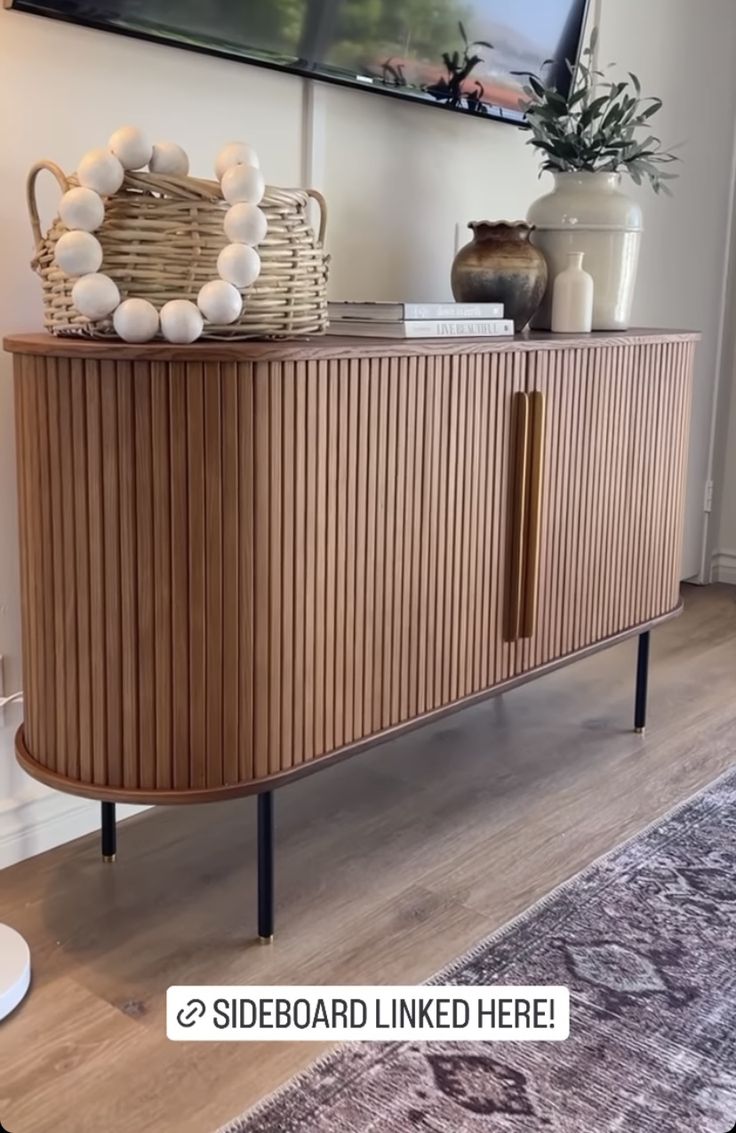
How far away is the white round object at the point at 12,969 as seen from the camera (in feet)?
4.66

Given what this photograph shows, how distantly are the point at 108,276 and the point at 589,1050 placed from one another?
1.12m

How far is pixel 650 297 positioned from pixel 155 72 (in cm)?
180

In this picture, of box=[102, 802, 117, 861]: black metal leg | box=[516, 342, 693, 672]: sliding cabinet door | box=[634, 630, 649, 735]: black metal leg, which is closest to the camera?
box=[102, 802, 117, 861]: black metal leg

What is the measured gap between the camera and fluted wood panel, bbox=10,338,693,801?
140cm

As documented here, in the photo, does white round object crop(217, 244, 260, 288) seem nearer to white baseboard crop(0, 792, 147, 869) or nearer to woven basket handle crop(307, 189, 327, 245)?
A: woven basket handle crop(307, 189, 327, 245)

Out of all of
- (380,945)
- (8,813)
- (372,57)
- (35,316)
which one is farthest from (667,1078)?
(372,57)

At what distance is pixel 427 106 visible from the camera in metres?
2.29

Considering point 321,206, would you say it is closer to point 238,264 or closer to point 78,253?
point 238,264

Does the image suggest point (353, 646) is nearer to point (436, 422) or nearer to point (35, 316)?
point (436, 422)

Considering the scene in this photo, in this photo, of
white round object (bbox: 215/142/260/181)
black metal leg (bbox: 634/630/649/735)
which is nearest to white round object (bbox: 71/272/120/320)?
white round object (bbox: 215/142/260/181)

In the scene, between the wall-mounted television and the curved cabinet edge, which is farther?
the wall-mounted television

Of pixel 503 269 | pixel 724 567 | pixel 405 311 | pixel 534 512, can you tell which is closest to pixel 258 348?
pixel 405 311

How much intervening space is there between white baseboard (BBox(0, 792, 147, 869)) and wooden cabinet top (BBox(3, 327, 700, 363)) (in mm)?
746
